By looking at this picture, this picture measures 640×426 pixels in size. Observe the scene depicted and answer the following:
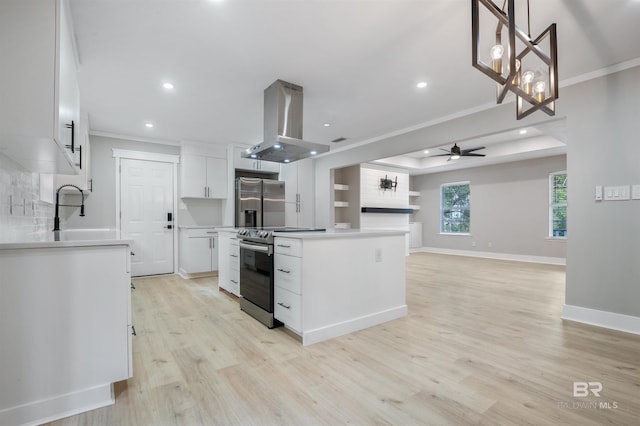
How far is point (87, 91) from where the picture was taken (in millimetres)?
3295

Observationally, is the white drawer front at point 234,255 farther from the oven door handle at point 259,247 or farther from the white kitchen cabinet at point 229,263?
the oven door handle at point 259,247

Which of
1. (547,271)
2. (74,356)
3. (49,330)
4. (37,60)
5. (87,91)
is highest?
(87,91)

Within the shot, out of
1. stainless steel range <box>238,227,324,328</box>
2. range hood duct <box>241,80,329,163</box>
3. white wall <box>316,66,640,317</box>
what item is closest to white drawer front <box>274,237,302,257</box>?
stainless steel range <box>238,227,324,328</box>

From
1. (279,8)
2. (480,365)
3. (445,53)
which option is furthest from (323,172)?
(480,365)

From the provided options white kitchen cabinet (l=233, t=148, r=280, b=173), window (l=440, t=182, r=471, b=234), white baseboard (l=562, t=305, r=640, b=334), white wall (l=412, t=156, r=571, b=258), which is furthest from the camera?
window (l=440, t=182, r=471, b=234)

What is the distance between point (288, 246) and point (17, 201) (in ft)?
6.11

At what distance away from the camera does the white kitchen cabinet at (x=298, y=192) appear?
6.04 meters

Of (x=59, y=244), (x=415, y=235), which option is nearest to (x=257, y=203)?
(x=59, y=244)

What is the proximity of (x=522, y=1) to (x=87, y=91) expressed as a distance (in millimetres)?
4101

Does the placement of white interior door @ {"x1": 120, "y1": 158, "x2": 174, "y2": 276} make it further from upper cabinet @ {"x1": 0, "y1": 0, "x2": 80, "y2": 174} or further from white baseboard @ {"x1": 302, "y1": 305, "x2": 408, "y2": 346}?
white baseboard @ {"x1": 302, "y1": 305, "x2": 408, "y2": 346}

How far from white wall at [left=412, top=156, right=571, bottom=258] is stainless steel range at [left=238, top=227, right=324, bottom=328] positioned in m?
6.25

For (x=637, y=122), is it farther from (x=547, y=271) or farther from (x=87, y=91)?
(x=87, y=91)

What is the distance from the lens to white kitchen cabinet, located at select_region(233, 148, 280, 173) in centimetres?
560

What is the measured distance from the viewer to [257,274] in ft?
9.88
